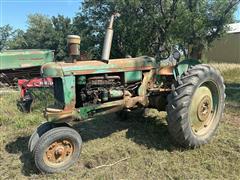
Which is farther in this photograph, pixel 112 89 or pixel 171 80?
pixel 171 80

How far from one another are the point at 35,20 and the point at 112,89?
4020 centimetres


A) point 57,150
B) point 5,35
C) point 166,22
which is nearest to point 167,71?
point 57,150

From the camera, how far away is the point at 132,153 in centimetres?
454

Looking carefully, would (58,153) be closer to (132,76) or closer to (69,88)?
(69,88)

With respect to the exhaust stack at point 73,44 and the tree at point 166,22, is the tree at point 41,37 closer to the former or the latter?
the tree at point 166,22

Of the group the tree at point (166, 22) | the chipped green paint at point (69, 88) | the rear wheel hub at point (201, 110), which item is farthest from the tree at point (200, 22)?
the chipped green paint at point (69, 88)

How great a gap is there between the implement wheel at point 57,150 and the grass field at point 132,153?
0.11 m

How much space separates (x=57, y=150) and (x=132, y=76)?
1.70m

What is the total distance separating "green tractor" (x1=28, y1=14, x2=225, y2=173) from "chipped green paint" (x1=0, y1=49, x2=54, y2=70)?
8.55m

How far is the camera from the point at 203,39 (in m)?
20.7

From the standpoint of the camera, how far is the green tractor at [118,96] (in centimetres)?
407

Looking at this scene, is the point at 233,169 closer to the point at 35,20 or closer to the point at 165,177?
the point at 165,177

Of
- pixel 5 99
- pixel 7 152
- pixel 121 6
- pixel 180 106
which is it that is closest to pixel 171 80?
pixel 180 106

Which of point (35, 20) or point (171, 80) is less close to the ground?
point (35, 20)
